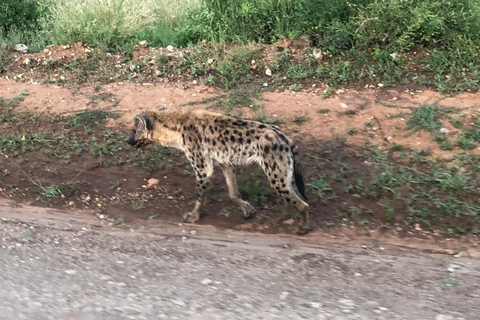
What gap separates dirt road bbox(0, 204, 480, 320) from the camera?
3814mm

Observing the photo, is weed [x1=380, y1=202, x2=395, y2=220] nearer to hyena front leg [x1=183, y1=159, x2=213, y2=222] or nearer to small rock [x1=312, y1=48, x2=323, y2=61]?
hyena front leg [x1=183, y1=159, x2=213, y2=222]

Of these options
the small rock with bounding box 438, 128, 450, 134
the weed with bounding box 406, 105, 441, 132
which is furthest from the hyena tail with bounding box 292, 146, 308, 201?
the small rock with bounding box 438, 128, 450, 134

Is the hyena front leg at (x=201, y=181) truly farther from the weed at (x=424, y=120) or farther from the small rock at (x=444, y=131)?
the small rock at (x=444, y=131)

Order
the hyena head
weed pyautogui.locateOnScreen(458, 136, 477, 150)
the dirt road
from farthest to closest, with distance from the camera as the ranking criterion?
weed pyautogui.locateOnScreen(458, 136, 477, 150) < the hyena head < the dirt road

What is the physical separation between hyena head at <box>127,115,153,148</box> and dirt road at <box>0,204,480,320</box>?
1074 mm

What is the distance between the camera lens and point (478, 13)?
28.8 ft

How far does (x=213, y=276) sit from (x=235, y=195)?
173 centimetres

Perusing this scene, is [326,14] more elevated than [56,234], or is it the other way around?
[326,14]

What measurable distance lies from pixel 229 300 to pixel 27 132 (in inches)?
215

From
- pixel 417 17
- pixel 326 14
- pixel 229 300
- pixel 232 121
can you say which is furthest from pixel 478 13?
pixel 229 300

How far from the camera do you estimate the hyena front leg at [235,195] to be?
5951mm

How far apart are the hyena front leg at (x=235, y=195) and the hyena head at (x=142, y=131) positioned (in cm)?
102

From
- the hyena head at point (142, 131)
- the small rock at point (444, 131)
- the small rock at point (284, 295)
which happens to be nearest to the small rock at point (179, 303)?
the small rock at point (284, 295)

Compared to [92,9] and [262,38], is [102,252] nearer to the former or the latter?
[262,38]
